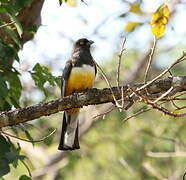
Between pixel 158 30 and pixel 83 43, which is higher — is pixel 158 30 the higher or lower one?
the lower one

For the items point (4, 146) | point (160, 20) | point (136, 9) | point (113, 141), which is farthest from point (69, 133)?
point (113, 141)

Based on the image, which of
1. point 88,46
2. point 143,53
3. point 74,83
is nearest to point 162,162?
point 143,53

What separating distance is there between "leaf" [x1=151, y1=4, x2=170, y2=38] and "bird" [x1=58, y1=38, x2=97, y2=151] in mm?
1793

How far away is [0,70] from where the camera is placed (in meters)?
4.65

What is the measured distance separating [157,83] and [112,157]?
9.04 meters

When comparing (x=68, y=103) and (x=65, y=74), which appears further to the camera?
(x=65, y=74)

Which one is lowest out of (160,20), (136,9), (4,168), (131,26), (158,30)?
(4,168)

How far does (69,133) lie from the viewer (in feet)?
21.1

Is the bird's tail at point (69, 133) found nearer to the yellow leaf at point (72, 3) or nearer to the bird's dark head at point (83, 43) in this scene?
the bird's dark head at point (83, 43)

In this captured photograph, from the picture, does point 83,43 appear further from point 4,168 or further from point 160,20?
point 4,168

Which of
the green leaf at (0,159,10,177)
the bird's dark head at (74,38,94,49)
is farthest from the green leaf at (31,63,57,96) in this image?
the bird's dark head at (74,38,94,49)

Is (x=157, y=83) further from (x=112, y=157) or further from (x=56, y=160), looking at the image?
(x=112, y=157)

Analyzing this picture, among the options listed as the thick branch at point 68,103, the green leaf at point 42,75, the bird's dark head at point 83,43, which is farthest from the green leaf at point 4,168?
the bird's dark head at point 83,43

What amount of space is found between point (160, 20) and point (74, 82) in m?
1.97
